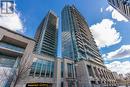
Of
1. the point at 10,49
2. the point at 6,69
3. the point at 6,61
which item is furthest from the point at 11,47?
the point at 6,69

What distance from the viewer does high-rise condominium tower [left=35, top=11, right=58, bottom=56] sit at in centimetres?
7654

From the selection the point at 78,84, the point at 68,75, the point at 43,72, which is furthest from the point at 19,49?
the point at 78,84

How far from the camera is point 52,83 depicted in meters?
30.7

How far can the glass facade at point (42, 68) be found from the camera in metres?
28.7

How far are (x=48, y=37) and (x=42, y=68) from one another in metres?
56.6

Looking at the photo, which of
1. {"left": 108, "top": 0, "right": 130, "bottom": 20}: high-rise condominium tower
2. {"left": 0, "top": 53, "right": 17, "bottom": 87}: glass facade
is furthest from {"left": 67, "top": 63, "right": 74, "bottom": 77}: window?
{"left": 108, "top": 0, "right": 130, "bottom": 20}: high-rise condominium tower

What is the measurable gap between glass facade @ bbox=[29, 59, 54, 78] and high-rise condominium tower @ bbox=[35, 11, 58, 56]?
1546 inches

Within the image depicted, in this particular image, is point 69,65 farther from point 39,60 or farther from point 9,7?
point 9,7

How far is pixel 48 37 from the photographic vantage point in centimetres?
8575

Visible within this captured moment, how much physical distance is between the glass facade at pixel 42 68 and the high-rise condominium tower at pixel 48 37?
3926 cm

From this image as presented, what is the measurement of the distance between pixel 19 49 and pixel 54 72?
41.4 feet

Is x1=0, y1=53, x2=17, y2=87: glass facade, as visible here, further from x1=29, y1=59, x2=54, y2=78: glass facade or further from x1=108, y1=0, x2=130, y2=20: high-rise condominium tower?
x1=108, y1=0, x2=130, y2=20: high-rise condominium tower

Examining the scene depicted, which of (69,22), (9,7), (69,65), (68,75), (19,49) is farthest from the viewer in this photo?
(69,22)

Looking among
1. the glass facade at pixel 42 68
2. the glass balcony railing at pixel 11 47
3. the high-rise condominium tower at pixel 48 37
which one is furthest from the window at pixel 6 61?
the high-rise condominium tower at pixel 48 37
